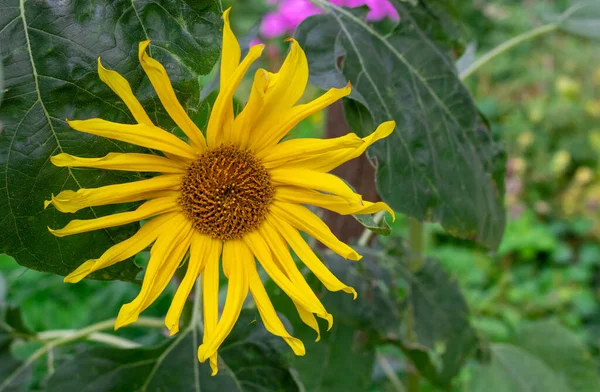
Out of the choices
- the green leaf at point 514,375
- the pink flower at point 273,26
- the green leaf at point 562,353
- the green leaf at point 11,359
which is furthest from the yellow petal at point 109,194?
the pink flower at point 273,26

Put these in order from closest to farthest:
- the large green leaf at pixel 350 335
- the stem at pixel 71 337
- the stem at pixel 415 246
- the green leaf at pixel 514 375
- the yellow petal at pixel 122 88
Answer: the yellow petal at pixel 122 88
the stem at pixel 71 337
the large green leaf at pixel 350 335
the stem at pixel 415 246
the green leaf at pixel 514 375

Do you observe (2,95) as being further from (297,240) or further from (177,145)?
(297,240)

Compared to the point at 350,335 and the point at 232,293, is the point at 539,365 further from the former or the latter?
the point at 232,293

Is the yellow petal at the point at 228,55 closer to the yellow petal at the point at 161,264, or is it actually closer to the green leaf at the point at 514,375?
the yellow petal at the point at 161,264

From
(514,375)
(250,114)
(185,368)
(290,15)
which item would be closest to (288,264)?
(250,114)

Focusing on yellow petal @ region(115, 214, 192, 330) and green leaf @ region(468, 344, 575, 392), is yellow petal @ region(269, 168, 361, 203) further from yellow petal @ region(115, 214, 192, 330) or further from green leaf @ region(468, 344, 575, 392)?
green leaf @ region(468, 344, 575, 392)

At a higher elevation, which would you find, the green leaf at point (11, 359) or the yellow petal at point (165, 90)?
the yellow petal at point (165, 90)

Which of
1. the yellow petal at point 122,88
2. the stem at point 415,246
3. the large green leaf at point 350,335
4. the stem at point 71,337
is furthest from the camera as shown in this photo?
the stem at point 415,246
